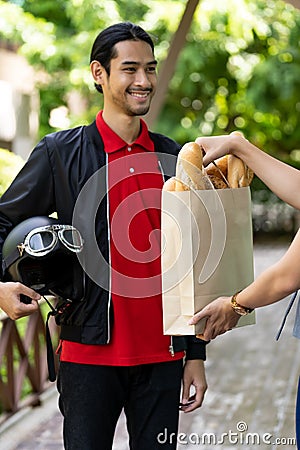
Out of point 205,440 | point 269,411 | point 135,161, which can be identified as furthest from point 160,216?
point 269,411

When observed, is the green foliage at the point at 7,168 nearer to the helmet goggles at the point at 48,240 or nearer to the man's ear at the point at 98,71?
the man's ear at the point at 98,71

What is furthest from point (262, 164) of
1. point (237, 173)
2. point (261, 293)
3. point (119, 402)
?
point (119, 402)

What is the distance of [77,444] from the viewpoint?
2512 mm

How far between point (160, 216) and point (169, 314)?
0.36 meters

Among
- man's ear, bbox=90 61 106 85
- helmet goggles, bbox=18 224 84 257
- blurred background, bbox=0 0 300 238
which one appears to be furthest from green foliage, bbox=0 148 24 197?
blurred background, bbox=0 0 300 238

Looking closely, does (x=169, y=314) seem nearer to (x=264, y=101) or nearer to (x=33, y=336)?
(x=33, y=336)

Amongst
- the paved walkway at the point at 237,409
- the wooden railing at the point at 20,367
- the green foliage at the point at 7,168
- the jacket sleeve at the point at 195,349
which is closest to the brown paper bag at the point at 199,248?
the jacket sleeve at the point at 195,349

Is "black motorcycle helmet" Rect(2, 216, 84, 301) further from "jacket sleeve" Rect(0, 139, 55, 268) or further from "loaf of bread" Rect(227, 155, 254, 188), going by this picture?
"loaf of bread" Rect(227, 155, 254, 188)

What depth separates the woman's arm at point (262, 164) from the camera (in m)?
2.24

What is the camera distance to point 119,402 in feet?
8.41

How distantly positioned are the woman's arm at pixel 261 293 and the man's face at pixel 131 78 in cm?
63

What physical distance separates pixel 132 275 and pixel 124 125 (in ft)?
1.50

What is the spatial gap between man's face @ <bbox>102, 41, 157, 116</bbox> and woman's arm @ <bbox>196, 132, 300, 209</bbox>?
28 centimetres

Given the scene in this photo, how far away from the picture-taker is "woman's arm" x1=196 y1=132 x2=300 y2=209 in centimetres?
224
